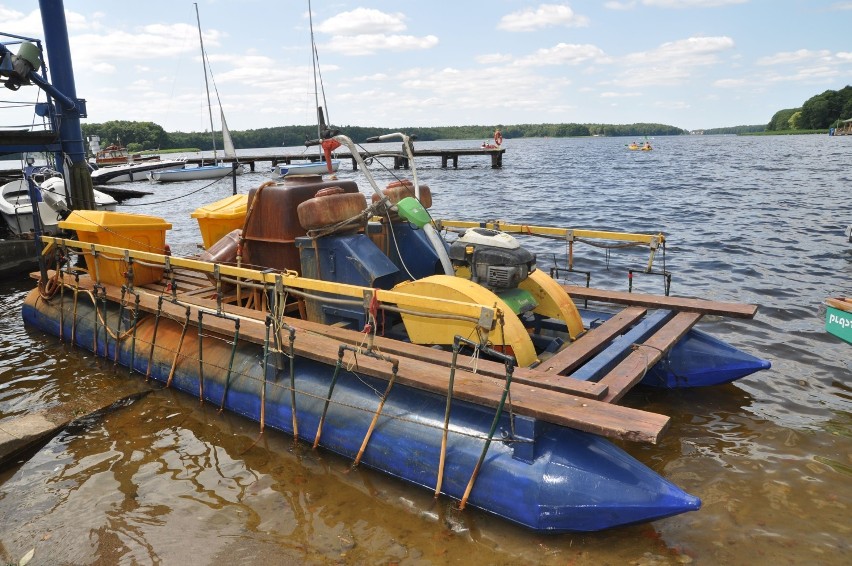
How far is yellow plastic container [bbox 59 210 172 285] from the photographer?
9013 millimetres

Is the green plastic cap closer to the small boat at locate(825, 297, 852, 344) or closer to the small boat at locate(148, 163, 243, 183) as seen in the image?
the small boat at locate(825, 297, 852, 344)

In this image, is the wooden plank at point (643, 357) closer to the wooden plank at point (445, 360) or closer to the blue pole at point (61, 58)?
the wooden plank at point (445, 360)

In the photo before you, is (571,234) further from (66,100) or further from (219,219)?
(66,100)

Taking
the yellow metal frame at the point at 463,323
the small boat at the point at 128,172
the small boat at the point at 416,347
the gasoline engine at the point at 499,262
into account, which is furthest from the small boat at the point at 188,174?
the yellow metal frame at the point at 463,323

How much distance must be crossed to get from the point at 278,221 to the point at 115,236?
345cm

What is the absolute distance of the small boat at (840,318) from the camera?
22.8ft

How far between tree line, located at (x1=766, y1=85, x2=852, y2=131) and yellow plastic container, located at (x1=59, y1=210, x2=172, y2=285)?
463ft

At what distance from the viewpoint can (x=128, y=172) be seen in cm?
5397

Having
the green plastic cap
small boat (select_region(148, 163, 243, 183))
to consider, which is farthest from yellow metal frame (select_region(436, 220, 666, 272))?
small boat (select_region(148, 163, 243, 183))

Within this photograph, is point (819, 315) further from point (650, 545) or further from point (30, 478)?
point (30, 478)

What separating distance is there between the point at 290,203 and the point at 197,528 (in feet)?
12.4

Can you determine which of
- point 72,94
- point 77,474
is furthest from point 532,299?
point 72,94

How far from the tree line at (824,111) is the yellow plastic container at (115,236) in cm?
14126

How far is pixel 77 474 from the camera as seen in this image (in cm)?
600
